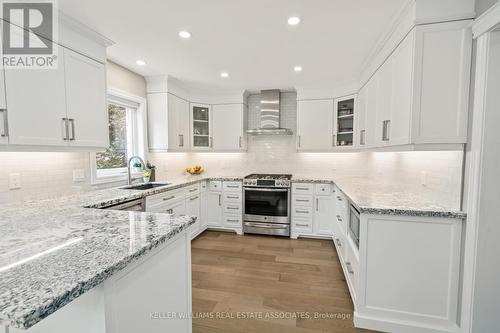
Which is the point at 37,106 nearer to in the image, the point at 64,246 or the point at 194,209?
the point at 64,246

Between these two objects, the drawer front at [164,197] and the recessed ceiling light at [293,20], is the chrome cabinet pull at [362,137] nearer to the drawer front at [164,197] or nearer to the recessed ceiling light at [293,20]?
the recessed ceiling light at [293,20]

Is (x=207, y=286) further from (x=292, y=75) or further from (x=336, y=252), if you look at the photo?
(x=292, y=75)

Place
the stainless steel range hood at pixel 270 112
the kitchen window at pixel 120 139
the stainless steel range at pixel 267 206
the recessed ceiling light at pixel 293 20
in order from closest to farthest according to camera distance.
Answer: the recessed ceiling light at pixel 293 20, the kitchen window at pixel 120 139, the stainless steel range at pixel 267 206, the stainless steel range hood at pixel 270 112

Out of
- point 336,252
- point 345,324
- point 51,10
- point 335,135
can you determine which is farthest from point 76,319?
point 335,135

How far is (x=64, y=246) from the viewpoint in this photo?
0.94m

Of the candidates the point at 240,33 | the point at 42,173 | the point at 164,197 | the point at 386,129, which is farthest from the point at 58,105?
the point at 386,129

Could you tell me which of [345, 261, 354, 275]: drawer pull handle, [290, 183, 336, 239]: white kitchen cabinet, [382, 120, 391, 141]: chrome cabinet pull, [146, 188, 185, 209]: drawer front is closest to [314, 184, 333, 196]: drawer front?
[290, 183, 336, 239]: white kitchen cabinet

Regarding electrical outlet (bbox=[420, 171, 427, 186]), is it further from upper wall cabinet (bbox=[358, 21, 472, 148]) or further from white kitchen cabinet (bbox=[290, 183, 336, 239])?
white kitchen cabinet (bbox=[290, 183, 336, 239])

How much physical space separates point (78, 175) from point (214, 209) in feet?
6.80

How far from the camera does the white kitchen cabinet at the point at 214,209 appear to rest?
4.00 metres

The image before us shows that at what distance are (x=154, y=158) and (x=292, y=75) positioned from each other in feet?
8.04

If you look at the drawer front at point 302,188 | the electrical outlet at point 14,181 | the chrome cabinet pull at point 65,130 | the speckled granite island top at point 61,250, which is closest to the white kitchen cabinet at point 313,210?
the drawer front at point 302,188

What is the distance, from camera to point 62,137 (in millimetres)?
1987

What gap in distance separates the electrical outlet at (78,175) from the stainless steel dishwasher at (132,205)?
0.67 metres
